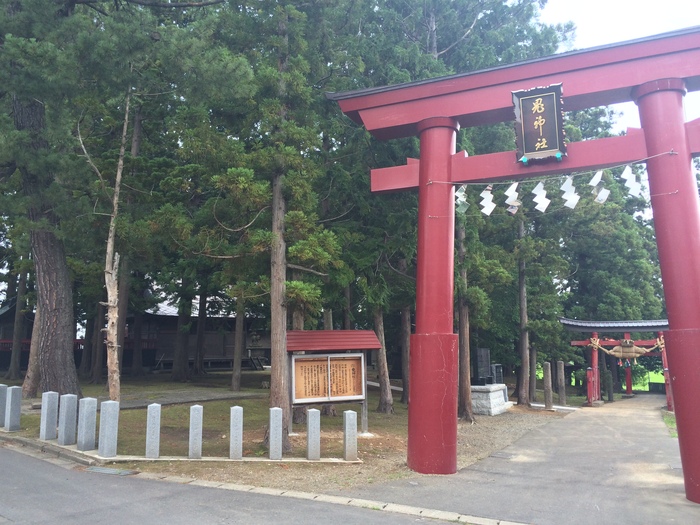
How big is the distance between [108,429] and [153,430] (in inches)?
27.0

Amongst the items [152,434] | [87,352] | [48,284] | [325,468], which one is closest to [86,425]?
[152,434]

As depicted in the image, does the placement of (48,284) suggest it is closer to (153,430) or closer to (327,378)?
(153,430)

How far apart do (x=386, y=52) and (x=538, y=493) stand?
11875 millimetres

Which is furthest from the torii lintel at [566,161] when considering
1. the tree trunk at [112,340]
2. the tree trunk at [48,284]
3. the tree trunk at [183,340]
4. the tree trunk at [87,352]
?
the tree trunk at [87,352]

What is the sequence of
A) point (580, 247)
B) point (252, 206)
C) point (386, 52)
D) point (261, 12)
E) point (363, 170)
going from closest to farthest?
point (252, 206)
point (261, 12)
point (363, 170)
point (386, 52)
point (580, 247)

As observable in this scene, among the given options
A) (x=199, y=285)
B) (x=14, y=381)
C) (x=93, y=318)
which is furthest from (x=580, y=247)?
(x=14, y=381)

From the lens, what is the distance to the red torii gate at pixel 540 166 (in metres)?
7.50

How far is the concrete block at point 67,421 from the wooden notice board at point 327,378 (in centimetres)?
400

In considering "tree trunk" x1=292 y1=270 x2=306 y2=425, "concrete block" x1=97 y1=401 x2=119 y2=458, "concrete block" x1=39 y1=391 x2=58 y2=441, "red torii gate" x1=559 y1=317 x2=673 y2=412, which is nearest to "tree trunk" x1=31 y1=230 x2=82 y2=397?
"concrete block" x1=39 y1=391 x2=58 y2=441

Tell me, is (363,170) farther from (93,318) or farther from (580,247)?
(93,318)

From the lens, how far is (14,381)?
2272 centimetres

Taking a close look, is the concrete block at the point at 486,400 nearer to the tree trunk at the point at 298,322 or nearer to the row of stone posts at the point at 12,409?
the tree trunk at the point at 298,322

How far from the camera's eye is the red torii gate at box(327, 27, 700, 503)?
24.6 feet

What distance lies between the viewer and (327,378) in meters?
11.2
